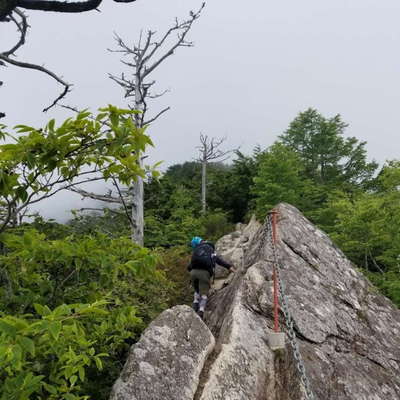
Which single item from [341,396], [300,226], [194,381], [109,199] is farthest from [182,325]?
[109,199]

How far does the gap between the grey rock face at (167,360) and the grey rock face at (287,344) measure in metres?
0.01

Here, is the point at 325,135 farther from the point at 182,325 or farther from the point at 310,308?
the point at 182,325

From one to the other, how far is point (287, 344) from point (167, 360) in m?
2.04

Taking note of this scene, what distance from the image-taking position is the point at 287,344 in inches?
221

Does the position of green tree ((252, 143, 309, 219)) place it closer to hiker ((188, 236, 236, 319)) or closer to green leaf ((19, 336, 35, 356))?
hiker ((188, 236, 236, 319))

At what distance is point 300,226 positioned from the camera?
9.39 metres

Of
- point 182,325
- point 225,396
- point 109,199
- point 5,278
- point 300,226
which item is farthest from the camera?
point 109,199

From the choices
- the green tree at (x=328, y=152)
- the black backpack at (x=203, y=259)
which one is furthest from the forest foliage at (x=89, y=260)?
the green tree at (x=328, y=152)

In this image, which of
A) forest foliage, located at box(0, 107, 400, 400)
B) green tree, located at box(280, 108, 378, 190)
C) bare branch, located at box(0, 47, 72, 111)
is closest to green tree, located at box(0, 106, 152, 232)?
forest foliage, located at box(0, 107, 400, 400)

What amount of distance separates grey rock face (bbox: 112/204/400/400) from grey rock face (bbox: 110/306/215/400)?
0.01m

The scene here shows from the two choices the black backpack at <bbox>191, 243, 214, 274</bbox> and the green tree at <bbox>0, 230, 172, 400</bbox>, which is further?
the black backpack at <bbox>191, 243, 214, 274</bbox>

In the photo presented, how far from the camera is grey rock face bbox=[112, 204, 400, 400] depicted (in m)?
4.68

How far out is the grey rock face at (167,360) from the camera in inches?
172

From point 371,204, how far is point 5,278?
1350cm
